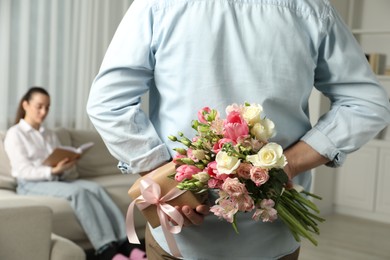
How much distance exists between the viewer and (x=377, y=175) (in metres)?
6.58

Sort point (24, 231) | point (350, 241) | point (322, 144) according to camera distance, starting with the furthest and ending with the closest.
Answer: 1. point (350, 241)
2. point (24, 231)
3. point (322, 144)

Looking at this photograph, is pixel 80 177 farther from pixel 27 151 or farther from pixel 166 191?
pixel 166 191

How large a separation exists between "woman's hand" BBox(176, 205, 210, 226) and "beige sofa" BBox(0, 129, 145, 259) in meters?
2.17

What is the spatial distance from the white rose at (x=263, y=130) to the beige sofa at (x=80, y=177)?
229cm

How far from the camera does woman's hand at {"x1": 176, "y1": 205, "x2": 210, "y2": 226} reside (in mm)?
1242

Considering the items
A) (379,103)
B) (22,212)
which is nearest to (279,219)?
(379,103)

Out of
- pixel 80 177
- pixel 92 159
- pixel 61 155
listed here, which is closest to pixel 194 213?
pixel 61 155

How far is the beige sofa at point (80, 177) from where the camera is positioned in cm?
426

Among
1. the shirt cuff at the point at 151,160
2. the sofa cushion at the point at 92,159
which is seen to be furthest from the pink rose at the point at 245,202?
the sofa cushion at the point at 92,159

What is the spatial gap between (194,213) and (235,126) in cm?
19

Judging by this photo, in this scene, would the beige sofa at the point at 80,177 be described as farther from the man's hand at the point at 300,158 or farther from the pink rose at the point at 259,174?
the pink rose at the point at 259,174

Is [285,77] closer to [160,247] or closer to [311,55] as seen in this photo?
[311,55]

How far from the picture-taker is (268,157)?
1.16 metres

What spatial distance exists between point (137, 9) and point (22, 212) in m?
1.22
